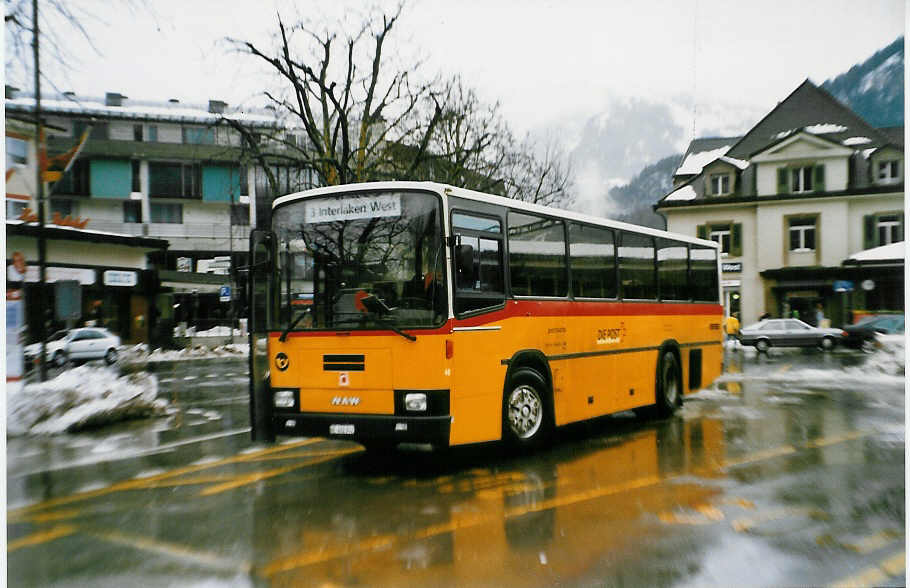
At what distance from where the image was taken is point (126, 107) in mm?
59250

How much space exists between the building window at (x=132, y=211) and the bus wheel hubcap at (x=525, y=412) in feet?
176

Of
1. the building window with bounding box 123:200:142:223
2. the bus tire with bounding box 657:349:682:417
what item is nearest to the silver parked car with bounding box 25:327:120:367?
the bus tire with bounding box 657:349:682:417

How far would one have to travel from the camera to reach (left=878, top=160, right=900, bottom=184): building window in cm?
4009

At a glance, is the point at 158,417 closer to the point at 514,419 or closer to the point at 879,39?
the point at 514,419

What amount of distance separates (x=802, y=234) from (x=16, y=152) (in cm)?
3845

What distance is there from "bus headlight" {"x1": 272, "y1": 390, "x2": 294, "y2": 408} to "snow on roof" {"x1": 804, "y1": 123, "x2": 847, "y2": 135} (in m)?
42.6

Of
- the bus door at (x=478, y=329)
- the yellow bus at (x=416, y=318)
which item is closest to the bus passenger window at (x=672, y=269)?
the yellow bus at (x=416, y=318)

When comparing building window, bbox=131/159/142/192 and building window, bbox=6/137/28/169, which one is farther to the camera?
building window, bbox=131/159/142/192

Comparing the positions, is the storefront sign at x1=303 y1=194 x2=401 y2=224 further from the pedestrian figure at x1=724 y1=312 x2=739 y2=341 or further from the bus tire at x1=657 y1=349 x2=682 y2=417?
the pedestrian figure at x1=724 y1=312 x2=739 y2=341

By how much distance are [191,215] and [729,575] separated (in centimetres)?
5781

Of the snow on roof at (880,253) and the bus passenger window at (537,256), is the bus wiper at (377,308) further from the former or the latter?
the snow on roof at (880,253)

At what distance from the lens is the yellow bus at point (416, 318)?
309 inches

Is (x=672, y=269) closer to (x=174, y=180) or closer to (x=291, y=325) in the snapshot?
(x=291, y=325)

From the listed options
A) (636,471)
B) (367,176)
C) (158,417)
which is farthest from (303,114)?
(636,471)
